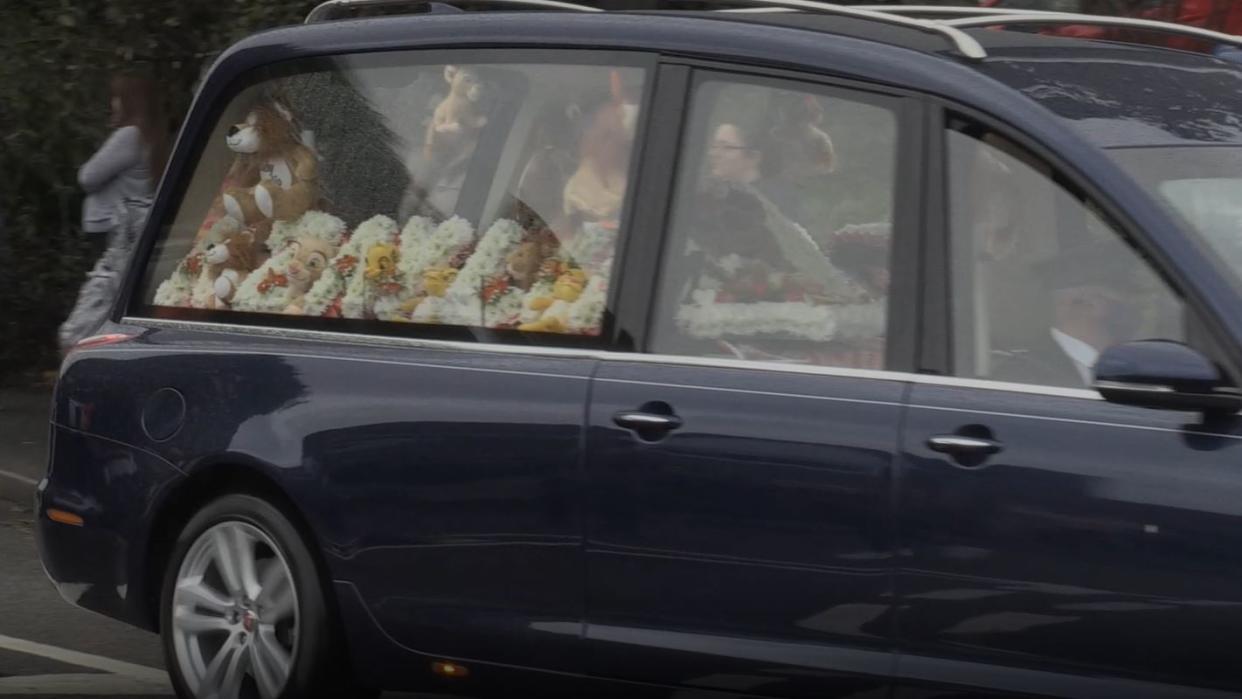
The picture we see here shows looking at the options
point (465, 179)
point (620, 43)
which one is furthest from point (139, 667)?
point (620, 43)

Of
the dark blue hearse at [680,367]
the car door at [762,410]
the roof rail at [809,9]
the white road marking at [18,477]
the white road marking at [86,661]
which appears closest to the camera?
the dark blue hearse at [680,367]

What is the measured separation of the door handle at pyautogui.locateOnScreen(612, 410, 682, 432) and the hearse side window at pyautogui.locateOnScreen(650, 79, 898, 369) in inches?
6.8

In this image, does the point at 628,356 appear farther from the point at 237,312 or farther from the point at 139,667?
the point at 139,667

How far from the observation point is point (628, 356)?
5.05 metres

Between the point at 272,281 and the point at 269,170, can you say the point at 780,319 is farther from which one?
the point at 269,170

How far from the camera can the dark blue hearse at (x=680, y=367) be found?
4438 mm

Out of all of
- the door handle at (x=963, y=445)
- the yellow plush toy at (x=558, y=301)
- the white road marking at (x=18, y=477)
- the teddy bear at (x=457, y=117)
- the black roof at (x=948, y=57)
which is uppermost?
the black roof at (x=948, y=57)

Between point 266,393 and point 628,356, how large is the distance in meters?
1.06

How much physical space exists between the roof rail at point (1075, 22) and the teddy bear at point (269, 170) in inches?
66.9

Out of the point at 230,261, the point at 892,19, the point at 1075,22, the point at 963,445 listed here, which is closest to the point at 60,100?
the point at 230,261

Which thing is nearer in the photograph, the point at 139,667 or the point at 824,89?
the point at 824,89

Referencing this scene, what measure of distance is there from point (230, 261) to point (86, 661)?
5.53ft

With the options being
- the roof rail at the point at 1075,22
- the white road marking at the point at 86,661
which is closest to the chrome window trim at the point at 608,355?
the roof rail at the point at 1075,22

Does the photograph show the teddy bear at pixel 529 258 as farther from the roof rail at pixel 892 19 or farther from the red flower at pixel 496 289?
the roof rail at pixel 892 19
